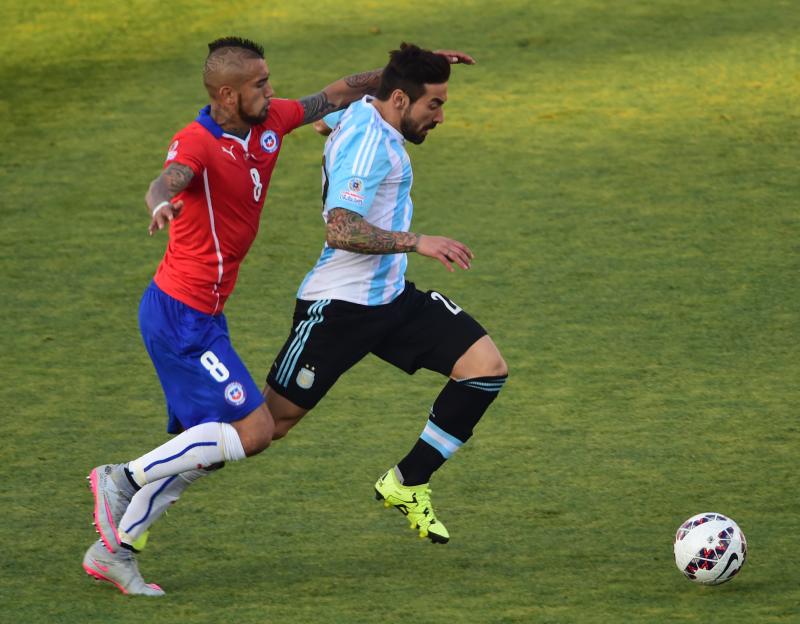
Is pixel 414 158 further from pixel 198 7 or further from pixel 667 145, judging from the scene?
pixel 198 7


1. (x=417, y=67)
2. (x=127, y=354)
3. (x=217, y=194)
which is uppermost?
(x=417, y=67)

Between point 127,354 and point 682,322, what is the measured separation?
3102 millimetres

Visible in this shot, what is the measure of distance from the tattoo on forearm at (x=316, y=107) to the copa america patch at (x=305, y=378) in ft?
3.55

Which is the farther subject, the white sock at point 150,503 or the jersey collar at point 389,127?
the jersey collar at point 389,127

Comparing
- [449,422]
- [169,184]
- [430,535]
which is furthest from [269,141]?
[430,535]

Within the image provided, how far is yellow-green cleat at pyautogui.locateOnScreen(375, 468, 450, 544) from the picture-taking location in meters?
6.17

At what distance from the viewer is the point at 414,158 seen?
1135 cm

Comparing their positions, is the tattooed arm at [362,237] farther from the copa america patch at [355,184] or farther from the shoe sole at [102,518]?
the shoe sole at [102,518]

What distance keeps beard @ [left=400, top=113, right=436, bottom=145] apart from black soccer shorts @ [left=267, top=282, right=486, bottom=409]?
25.7 inches

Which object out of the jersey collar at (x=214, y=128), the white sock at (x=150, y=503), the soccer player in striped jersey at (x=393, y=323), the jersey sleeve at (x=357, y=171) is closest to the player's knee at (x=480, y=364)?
the soccer player in striped jersey at (x=393, y=323)

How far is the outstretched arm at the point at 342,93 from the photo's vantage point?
6.55m

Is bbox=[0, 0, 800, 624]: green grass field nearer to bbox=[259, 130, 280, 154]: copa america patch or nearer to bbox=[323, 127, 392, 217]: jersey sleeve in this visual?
bbox=[323, 127, 392, 217]: jersey sleeve

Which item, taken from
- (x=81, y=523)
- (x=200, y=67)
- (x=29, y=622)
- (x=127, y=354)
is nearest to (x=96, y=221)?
(x=127, y=354)

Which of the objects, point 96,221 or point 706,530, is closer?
point 706,530
